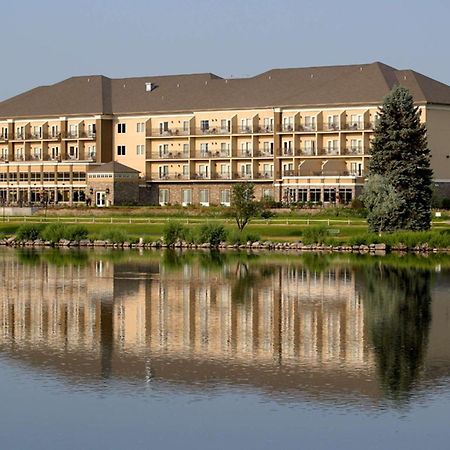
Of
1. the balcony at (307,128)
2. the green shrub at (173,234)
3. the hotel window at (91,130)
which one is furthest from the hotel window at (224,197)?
the green shrub at (173,234)

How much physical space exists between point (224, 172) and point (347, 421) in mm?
88655

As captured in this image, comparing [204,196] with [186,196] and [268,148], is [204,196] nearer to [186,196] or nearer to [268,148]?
[186,196]

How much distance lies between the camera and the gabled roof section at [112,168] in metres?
109

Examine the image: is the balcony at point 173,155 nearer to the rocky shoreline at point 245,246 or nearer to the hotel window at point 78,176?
the hotel window at point 78,176

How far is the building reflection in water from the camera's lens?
26188 millimetres

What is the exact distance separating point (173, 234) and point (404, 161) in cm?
1407

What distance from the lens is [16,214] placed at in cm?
9756

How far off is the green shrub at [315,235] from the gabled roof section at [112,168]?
42.0 metres

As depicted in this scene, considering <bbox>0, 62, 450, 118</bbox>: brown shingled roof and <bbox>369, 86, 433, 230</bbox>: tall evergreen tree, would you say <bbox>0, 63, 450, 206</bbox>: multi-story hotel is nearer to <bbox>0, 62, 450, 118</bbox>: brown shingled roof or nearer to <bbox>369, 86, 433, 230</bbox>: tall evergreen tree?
<bbox>0, 62, 450, 118</bbox>: brown shingled roof

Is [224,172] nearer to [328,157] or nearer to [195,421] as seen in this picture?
[328,157]

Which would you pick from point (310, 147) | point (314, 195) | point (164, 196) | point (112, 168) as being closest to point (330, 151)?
point (310, 147)

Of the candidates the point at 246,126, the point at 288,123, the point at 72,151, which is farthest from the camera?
the point at 72,151

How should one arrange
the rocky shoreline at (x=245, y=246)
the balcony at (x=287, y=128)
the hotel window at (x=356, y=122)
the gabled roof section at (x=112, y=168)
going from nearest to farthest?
the rocky shoreline at (x=245, y=246) → the hotel window at (x=356, y=122) → the balcony at (x=287, y=128) → the gabled roof section at (x=112, y=168)

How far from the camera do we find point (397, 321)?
115ft
